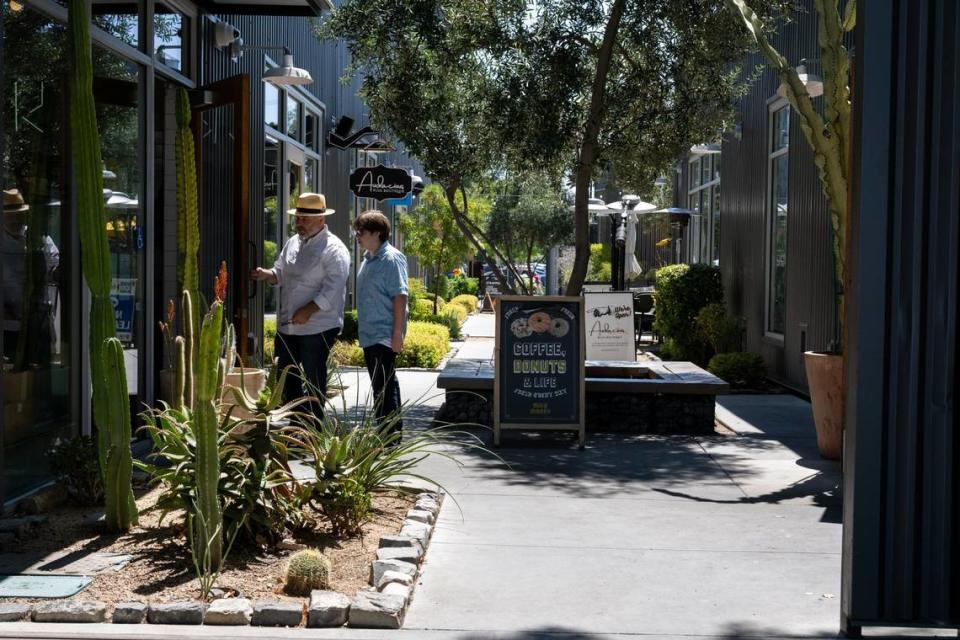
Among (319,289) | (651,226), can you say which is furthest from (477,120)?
(651,226)

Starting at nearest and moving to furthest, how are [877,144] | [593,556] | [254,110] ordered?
[877,144] → [593,556] → [254,110]

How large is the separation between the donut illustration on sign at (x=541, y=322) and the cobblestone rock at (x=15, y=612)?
5226 millimetres

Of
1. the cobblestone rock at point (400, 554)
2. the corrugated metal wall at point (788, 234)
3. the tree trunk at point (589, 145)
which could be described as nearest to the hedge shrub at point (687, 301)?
the corrugated metal wall at point (788, 234)

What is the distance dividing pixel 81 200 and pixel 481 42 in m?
6.36

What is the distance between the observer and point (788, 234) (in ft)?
45.6

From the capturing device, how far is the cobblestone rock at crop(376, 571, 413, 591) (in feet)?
15.5

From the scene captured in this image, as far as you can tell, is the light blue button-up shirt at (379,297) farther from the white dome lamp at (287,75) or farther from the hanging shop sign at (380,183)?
the hanging shop sign at (380,183)

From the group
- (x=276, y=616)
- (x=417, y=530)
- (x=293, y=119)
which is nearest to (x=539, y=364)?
(x=417, y=530)

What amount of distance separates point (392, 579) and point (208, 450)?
91 cm

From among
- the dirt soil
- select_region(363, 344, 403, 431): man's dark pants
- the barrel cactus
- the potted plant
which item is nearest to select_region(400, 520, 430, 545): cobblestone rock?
the dirt soil

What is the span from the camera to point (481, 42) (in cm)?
1096

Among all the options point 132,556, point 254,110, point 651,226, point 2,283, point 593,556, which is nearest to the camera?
point 132,556

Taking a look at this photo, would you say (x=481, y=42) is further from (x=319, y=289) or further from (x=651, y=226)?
(x=651, y=226)

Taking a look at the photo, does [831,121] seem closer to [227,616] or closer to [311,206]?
[311,206]
